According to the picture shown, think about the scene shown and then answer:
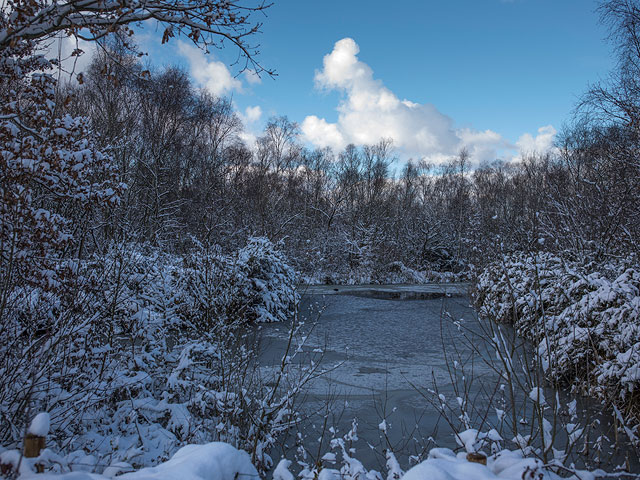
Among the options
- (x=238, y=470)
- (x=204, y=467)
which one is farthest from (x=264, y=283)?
(x=204, y=467)

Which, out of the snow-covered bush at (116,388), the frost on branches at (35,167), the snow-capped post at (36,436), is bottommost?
the snow-covered bush at (116,388)

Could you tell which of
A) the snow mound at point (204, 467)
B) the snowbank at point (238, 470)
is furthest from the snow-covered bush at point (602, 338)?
the snow mound at point (204, 467)

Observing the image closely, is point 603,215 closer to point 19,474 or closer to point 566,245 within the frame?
point 566,245

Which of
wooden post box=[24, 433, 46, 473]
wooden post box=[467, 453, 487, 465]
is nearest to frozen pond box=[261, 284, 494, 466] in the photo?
wooden post box=[467, 453, 487, 465]

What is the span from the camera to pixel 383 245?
83.0ft

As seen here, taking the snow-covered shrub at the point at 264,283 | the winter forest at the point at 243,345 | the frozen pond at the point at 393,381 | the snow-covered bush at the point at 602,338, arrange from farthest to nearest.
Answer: the snow-covered shrub at the point at 264,283 < the snow-covered bush at the point at 602,338 < the frozen pond at the point at 393,381 < the winter forest at the point at 243,345

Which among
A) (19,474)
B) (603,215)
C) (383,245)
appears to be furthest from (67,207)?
(383,245)

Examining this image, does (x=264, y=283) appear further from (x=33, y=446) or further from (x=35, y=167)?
(x=33, y=446)

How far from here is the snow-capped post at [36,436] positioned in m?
1.78

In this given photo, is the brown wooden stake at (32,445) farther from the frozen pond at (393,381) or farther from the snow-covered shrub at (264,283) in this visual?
the snow-covered shrub at (264,283)

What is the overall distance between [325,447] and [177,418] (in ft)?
5.28

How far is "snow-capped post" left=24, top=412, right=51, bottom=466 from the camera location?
1784mm

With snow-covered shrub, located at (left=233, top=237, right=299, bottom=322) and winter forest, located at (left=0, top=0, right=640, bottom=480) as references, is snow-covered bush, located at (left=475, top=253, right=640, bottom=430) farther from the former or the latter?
snow-covered shrub, located at (left=233, top=237, right=299, bottom=322)

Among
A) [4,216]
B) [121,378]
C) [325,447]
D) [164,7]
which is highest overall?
[164,7]
